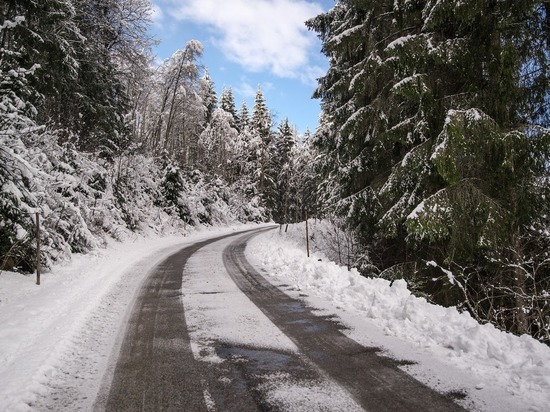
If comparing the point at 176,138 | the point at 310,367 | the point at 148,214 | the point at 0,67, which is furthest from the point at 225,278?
the point at 176,138

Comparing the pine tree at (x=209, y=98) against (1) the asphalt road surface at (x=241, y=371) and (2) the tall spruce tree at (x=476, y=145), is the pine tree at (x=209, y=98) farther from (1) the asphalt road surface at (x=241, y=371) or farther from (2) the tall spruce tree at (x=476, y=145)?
(1) the asphalt road surface at (x=241, y=371)

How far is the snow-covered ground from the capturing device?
3.34 meters

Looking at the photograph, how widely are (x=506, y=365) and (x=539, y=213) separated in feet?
15.1

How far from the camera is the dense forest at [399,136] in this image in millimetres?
6922

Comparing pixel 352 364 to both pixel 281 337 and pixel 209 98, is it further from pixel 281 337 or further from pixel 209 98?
pixel 209 98

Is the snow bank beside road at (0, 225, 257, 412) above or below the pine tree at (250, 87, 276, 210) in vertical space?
below

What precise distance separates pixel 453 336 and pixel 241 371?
2.48 m

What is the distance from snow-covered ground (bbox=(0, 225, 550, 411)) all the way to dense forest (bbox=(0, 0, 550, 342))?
3.55 feet

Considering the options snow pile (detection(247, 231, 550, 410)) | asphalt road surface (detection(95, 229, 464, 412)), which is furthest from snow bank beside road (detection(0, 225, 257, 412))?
snow pile (detection(247, 231, 550, 410))

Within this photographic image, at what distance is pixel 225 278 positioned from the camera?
365 inches

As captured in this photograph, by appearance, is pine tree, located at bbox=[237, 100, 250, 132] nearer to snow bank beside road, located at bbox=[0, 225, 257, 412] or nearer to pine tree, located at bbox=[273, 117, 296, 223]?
pine tree, located at bbox=[273, 117, 296, 223]

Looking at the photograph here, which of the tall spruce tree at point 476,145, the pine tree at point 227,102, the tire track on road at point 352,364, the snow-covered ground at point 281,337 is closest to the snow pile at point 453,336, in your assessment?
the snow-covered ground at point 281,337

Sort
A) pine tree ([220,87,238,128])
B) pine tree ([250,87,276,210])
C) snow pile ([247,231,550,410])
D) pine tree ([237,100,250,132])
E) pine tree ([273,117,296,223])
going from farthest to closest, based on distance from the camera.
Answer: pine tree ([237,100,250,132]) < pine tree ([220,87,238,128]) < pine tree ([273,117,296,223]) < pine tree ([250,87,276,210]) < snow pile ([247,231,550,410])

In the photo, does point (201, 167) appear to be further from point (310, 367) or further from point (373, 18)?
point (310, 367)
